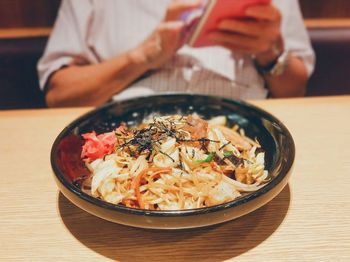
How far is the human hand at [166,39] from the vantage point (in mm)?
1660

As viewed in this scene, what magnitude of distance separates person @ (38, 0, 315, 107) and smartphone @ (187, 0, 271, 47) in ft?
0.37

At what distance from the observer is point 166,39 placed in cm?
168

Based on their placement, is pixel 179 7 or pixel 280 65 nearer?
pixel 179 7

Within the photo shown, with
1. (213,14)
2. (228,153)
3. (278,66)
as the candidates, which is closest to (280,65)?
(278,66)

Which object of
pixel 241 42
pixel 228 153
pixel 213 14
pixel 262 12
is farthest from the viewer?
pixel 241 42

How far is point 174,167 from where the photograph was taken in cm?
91

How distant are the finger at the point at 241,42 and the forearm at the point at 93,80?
32 centimetres

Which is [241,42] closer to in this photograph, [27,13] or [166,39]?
[166,39]

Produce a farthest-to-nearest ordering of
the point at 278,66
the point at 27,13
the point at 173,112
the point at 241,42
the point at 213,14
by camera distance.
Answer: the point at 27,13 < the point at 278,66 < the point at 241,42 < the point at 213,14 < the point at 173,112

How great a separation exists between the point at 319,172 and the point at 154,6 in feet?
3.81

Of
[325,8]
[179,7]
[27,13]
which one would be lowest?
[27,13]

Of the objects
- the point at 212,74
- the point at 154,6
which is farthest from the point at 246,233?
the point at 154,6

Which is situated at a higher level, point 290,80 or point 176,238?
point 176,238

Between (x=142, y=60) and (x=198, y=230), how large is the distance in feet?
3.35
